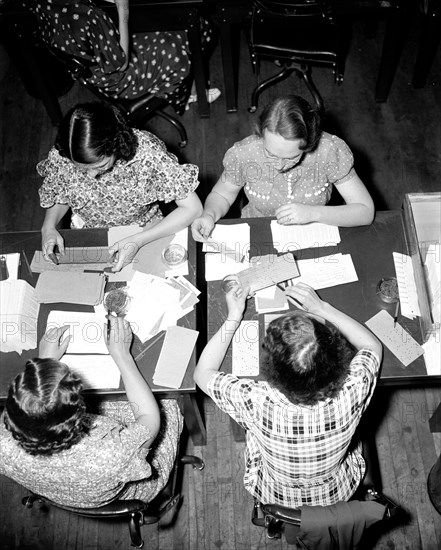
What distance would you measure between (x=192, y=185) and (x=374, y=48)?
9.17 feet

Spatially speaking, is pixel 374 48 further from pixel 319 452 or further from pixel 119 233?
pixel 319 452

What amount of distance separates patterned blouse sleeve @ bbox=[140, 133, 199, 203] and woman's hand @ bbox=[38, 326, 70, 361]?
2.67 ft

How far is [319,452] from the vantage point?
181cm

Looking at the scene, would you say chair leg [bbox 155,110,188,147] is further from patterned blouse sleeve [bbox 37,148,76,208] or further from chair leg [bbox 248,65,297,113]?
patterned blouse sleeve [bbox 37,148,76,208]

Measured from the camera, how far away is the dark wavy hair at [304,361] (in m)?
1.75

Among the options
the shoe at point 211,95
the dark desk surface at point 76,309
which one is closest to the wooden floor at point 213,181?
the shoe at point 211,95

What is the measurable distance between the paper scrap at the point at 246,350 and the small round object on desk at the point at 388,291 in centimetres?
56

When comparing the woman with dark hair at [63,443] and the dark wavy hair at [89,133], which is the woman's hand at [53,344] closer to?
the woman with dark hair at [63,443]

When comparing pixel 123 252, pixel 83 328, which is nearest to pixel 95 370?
pixel 83 328

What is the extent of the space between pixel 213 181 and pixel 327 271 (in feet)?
5.68

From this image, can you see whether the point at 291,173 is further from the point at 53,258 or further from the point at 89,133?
the point at 53,258

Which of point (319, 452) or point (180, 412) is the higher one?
point (319, 452)

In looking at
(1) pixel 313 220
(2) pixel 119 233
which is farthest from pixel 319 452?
(2) pixel 119 233

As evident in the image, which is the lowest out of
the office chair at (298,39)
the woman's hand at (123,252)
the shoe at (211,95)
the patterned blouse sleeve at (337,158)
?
the shoe at (211,95)
